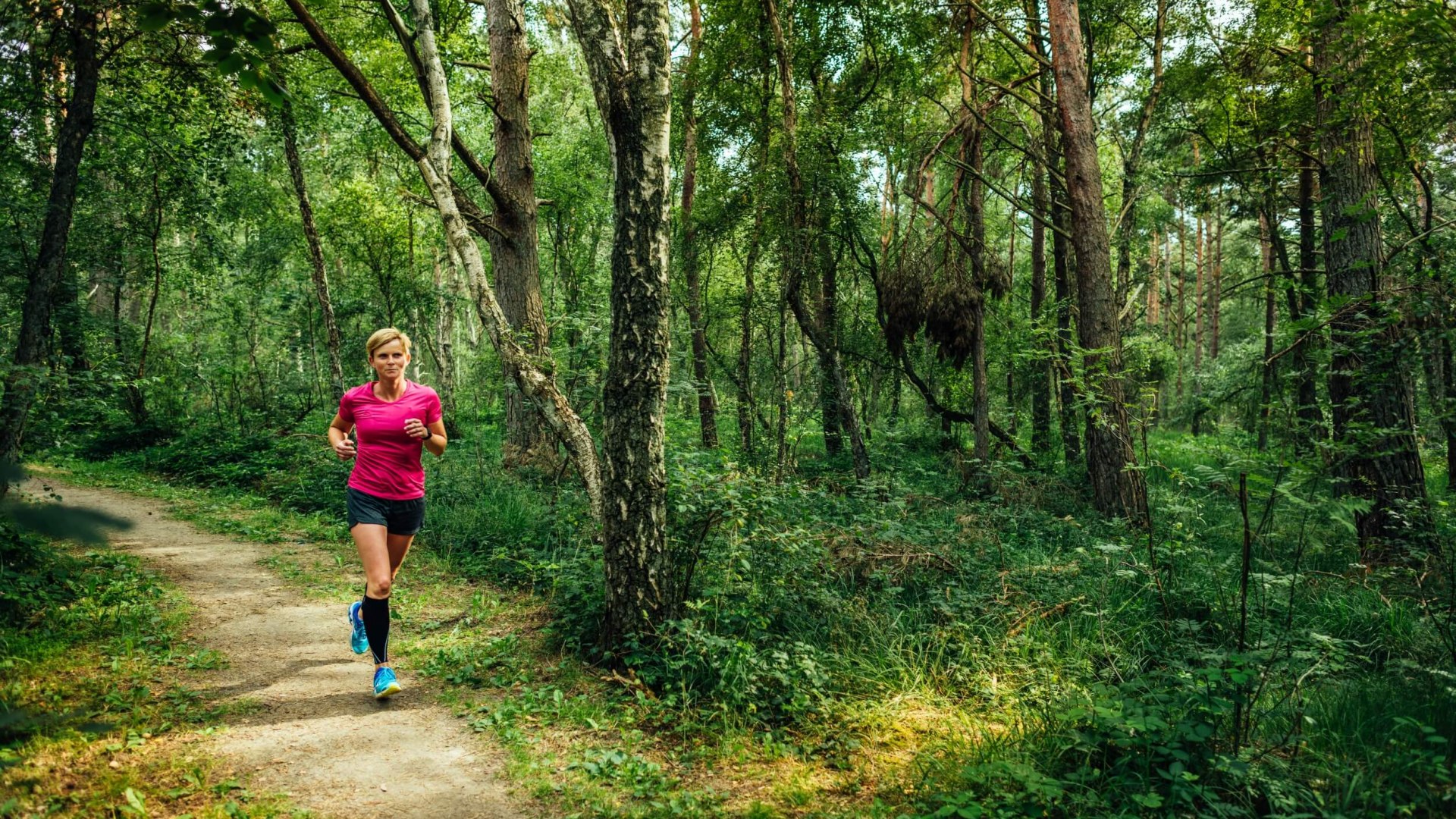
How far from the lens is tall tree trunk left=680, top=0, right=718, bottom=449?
1280cm

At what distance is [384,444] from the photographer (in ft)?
13.8

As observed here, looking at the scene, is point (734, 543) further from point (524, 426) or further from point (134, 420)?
point (134, 420)

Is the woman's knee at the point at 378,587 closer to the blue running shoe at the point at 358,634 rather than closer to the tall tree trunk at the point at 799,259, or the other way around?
the blue running shoe at the point at 358,634

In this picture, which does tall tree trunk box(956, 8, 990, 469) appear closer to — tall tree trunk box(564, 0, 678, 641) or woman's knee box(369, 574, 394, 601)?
tall tree trunk box(564, 0, 678, 641)

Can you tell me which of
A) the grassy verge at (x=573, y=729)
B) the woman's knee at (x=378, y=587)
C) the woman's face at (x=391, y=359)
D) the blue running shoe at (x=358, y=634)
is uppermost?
the woman's face at (x=391, y=359)

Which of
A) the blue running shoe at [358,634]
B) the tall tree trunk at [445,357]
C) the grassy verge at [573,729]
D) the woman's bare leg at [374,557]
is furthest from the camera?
the tall tree trunk at [445,357]

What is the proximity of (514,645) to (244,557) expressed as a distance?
3.91 metres

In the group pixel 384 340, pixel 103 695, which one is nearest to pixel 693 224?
pixel 384 340

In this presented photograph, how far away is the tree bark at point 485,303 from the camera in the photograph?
5.94 metres

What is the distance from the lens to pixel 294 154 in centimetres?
1260

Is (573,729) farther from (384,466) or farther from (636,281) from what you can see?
(636,281)

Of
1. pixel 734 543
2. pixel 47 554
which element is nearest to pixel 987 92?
pixel 734 543

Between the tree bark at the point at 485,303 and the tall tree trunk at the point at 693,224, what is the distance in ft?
19.4

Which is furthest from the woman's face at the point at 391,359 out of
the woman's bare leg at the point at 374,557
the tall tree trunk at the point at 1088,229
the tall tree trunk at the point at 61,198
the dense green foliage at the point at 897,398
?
the tall tree trunk at the point at 1088,229
